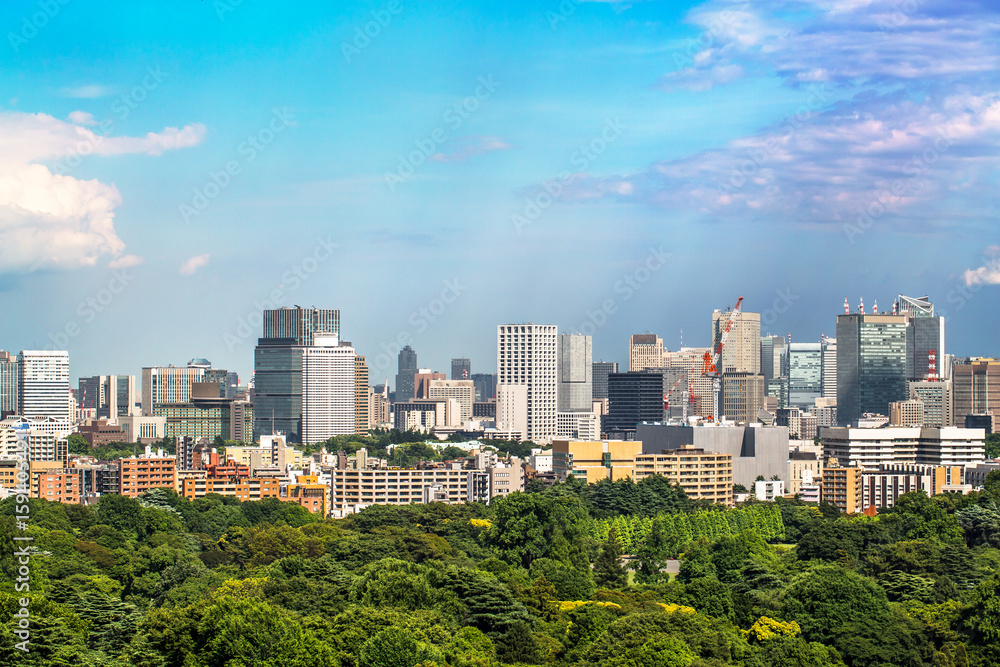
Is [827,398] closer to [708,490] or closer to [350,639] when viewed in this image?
[708,490]

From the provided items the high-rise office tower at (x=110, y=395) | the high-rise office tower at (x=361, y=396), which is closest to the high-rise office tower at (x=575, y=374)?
the high-rise office tower at (x=361, y=396)

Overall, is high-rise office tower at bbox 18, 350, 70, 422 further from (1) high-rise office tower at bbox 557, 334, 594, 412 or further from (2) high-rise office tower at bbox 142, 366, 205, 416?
(1) high-rise office tower at bbox 557, 334, 594, 412

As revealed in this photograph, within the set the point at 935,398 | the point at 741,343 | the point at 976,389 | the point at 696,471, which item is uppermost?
the point at 741,343

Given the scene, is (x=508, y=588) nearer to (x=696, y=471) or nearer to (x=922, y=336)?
(x=696, y=471)

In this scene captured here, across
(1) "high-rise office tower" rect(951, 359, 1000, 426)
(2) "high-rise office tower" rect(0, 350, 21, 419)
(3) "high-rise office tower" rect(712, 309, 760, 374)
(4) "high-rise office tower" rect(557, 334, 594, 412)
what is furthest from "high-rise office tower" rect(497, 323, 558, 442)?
(2) "high-rise office tower" rect(0, 350, 21, 419)

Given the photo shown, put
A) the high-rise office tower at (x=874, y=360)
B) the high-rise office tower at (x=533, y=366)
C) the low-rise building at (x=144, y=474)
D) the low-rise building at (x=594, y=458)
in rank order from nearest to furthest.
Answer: the low-rise building at (x=144, y=474) → the low-rise building at (x=594, y=458) → the high-rise office tower at (x=874, y=360) → the high-rise office tower at (x=533, y=366)

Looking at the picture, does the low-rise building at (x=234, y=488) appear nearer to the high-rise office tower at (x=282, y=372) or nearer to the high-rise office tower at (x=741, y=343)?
the high-rise office tower at (x=282, y=372)

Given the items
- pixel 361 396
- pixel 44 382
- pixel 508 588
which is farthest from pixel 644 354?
pixel 508 588
